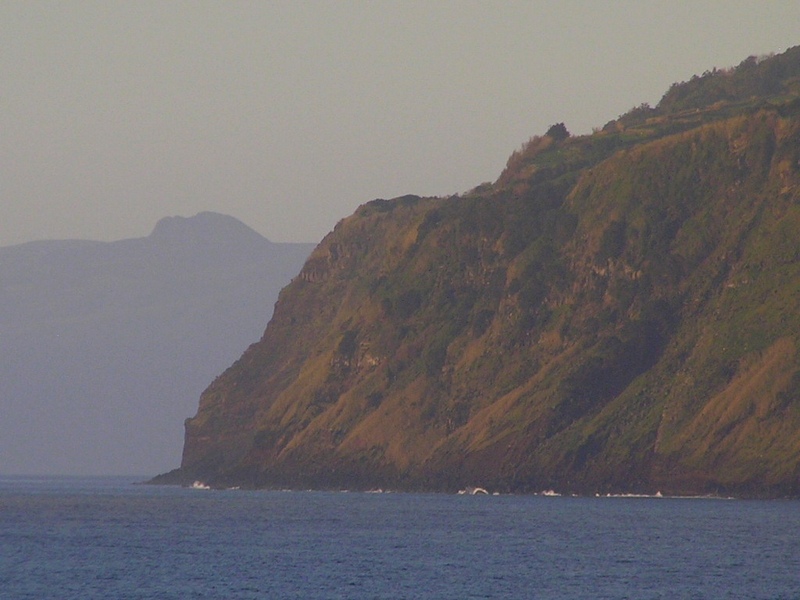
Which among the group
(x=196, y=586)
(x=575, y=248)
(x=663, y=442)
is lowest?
(x=196, y=586)

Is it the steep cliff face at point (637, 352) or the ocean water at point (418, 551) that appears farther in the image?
the steep cliff face at point (637, 352)

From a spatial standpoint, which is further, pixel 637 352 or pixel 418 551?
pixel 637 352

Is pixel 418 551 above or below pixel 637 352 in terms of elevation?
below

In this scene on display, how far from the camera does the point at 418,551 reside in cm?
10038

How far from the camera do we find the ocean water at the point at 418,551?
3206 inches

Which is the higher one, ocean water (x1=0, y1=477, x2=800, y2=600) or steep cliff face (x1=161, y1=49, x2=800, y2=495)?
steep cliff face (x1=161, y1=49, x2=800, y2=495)

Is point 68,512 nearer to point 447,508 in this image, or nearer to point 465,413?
point 447,508

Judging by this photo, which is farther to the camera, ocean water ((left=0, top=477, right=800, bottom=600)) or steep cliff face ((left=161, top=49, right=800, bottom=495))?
steep cliff face ((left=161, top=49, right=800, bottom=495))

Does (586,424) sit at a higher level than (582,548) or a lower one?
higher

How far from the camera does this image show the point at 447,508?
14325 centimetres

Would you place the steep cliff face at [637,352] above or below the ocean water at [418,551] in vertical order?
above

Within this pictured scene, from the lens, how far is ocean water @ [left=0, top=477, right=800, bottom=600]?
81.4 m

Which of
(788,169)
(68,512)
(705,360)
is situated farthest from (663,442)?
(68,512)

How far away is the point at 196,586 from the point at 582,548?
1064 inches
